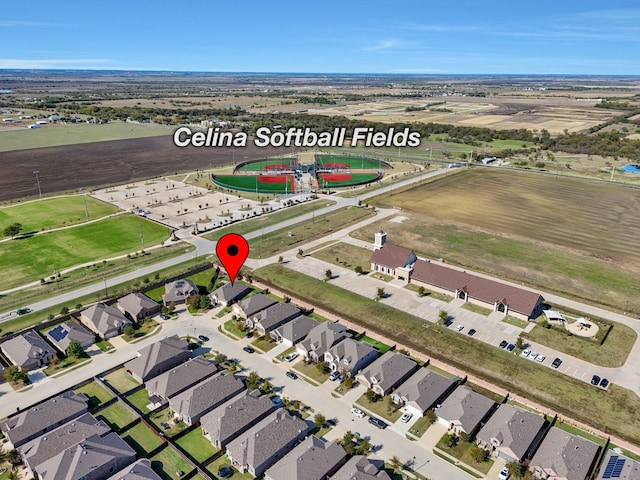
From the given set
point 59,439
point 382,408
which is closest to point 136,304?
point 59,439

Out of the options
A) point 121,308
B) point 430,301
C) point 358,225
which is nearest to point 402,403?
point 430,301

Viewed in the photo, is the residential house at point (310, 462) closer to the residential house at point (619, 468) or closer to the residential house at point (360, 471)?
the residential house at point (360, 471)

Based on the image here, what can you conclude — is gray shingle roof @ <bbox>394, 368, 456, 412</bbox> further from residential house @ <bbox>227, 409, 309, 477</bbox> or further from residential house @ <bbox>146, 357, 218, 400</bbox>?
residential house @ <bbox>146, 357, 218, 400</bbox>

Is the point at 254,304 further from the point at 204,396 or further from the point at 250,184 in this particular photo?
the point at 250,184

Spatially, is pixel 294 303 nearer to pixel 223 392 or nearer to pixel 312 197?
pixel 223 392

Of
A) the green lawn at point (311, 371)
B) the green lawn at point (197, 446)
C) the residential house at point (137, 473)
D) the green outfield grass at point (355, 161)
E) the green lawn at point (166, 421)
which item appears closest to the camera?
the residential house at point (137, 473)

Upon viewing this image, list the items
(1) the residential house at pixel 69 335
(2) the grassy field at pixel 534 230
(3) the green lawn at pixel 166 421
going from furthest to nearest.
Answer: (2) the grassy field at pixel 534 230 → (1) the residential house at pixel 69 335 → (3) the green lawn at pixel 166 421

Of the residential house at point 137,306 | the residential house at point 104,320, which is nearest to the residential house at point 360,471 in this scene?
the residential house at point 104,320
